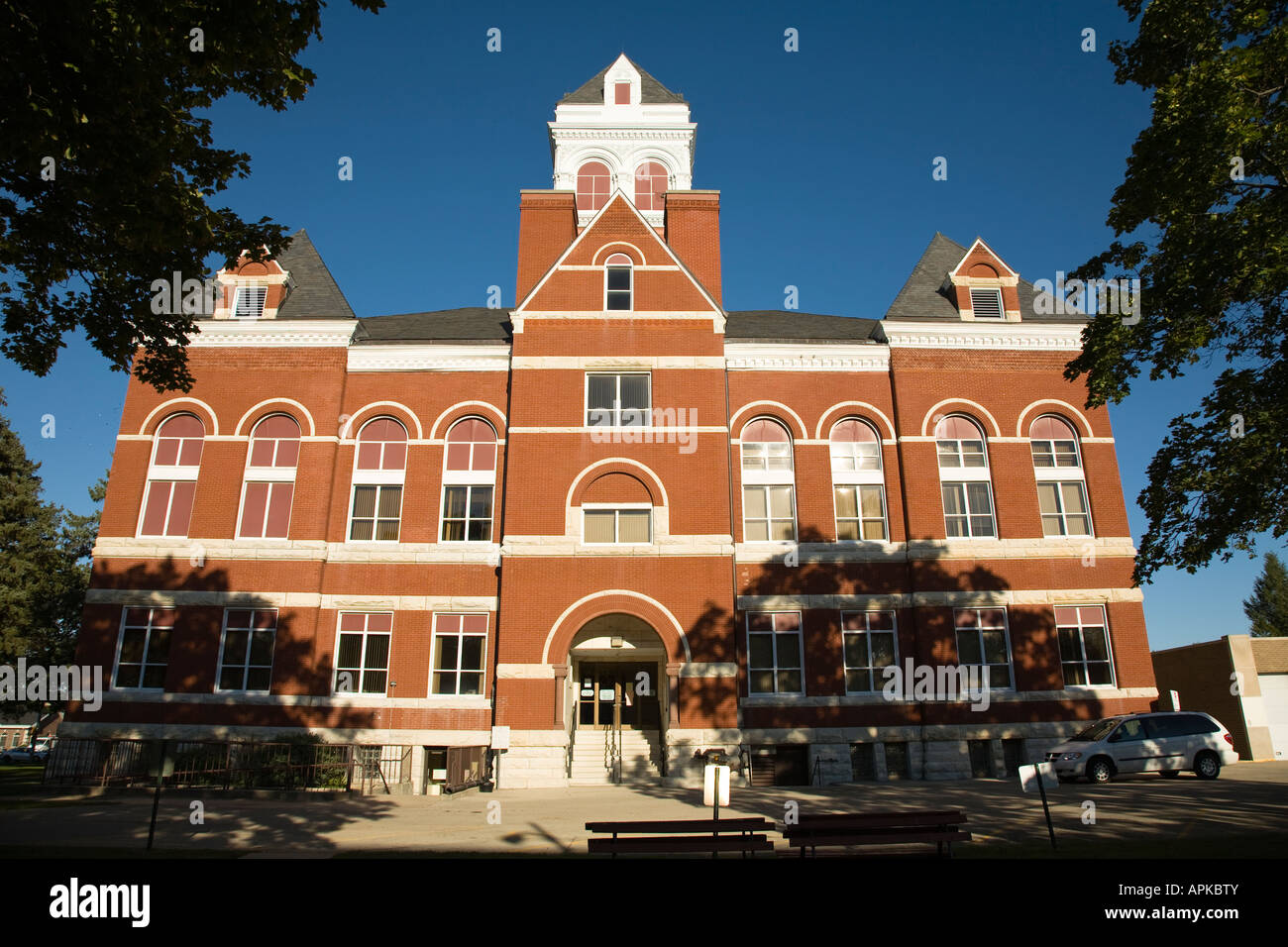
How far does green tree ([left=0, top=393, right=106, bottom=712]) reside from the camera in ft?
109

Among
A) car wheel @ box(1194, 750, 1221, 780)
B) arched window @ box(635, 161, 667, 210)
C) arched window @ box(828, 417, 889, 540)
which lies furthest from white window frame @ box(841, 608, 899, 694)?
arched window @ box(635, 161, 667, 210)

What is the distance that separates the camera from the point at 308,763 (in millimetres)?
20766

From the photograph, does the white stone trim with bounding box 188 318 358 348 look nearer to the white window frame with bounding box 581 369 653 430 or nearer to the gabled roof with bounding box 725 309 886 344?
the white window frame with bounding box 581 369 653 430

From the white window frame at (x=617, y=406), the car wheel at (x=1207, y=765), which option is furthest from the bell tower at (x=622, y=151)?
the car wheel at (x=1207, y=765)

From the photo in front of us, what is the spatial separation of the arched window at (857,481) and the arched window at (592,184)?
616 inches

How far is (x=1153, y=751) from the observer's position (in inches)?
786

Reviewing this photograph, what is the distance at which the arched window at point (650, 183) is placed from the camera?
34500 millimetres

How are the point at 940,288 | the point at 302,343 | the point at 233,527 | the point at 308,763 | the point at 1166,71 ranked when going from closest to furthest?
the point at 1166,71 < the point at 308,763 < the point at 233,527 < the point at 302,343 < the point at 940,288

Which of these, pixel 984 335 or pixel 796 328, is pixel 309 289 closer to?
pixel 796 328

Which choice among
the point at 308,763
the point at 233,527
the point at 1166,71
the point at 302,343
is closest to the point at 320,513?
the point at 233,527

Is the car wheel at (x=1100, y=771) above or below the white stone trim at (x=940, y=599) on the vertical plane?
below

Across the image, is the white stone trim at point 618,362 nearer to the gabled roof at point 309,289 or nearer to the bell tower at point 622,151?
the gabled roof at point 309,289

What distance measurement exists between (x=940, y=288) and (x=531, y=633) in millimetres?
19055
